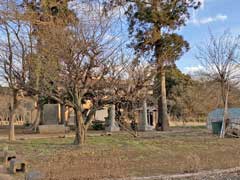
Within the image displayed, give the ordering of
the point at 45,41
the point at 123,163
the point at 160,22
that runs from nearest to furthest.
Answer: the point at 123,163 < the point at 45,41 < the point at 160,22

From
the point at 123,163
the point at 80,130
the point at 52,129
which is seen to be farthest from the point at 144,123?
the point at 123,163

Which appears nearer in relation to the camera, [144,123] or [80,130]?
[80,130]

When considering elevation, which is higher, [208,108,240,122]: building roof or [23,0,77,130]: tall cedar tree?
[23,0,77,130]: tall cedar tree

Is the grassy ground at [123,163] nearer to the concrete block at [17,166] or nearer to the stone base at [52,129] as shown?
the concrete block at [17,166]

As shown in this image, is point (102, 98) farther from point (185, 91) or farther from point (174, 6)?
point (185, 91)

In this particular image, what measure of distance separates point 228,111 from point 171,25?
830 cm

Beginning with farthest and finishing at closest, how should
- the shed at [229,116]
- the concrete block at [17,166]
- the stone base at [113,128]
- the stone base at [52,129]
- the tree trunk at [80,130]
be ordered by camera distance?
the stone base at [113,128] < the stone base at [52,129] < the shed at [229,116] < the tree trunk at [80,130] < the concrete block at [17,166]

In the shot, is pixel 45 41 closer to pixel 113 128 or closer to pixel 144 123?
pixel 113 128

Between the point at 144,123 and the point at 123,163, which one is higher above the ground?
the point at 144,123

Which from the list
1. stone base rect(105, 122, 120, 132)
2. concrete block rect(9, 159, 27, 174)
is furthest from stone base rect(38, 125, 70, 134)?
concrete block rect(9, 159, 27, 174)

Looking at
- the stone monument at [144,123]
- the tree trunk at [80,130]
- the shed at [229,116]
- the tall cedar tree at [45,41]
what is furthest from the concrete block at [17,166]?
the stone monument at [144,123]

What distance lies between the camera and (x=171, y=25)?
90.7ft

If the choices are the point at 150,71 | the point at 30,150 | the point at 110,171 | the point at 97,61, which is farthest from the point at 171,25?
the point at 110,171

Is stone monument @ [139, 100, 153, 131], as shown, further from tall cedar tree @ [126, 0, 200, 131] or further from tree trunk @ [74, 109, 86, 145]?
tree trunk @ [74, 109, 86, 145]
